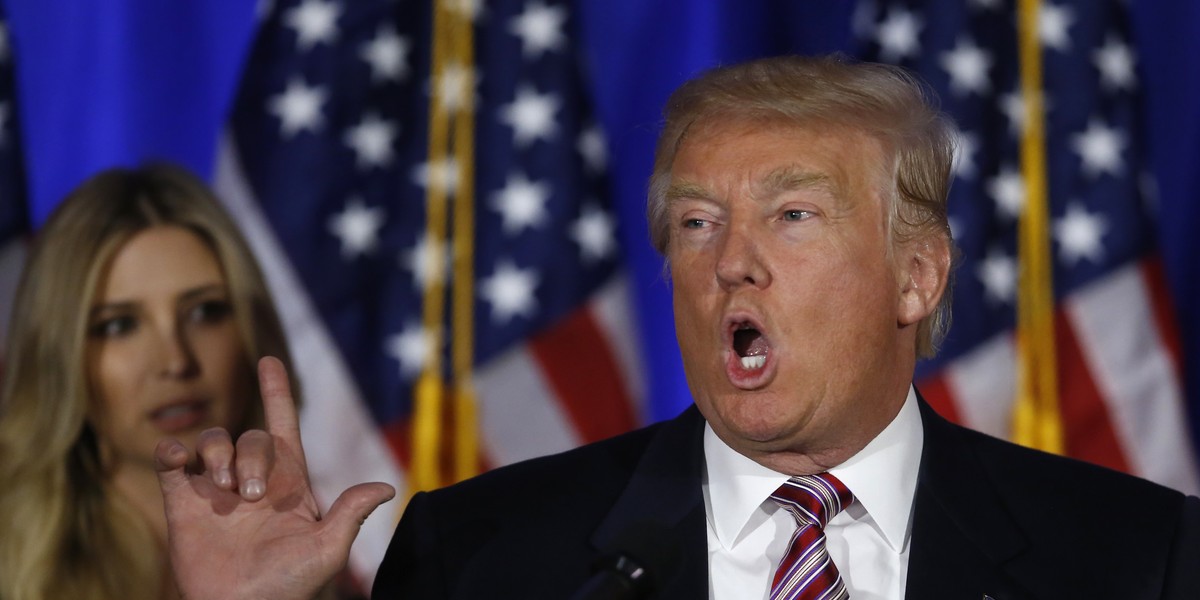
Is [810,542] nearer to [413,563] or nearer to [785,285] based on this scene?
[785,285]

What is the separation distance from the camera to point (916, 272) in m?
1.69

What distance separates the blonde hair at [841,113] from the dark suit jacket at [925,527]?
0.84ft

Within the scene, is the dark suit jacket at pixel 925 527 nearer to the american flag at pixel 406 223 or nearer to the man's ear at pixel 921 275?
the man's ear at pixel 921 275

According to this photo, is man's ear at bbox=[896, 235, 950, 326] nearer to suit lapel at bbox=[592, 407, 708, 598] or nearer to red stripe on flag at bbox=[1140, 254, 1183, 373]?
suit lapel at bbox=[592, 407, 708, 598]

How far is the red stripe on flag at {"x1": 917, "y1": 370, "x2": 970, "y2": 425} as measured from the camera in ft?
10.3

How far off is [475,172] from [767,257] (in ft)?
5.67

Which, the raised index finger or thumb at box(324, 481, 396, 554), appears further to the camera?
the raised index finger

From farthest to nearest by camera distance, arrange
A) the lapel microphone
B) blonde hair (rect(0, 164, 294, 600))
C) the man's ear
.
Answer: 1. blonde hair (rect(0, 164, 294, 600))
2. the man's ear
3. the lapel microphone

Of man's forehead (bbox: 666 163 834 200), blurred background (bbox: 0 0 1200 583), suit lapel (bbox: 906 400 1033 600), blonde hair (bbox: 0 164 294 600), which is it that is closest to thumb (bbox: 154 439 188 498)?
man's forehead (bbox: 666 163 834 200)

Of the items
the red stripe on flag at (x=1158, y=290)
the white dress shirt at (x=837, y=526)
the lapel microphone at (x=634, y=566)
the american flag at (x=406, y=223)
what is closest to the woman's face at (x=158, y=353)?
the american flag at (x=406, y=223)

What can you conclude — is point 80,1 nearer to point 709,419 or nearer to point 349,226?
point 349,226

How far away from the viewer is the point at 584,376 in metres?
3.20

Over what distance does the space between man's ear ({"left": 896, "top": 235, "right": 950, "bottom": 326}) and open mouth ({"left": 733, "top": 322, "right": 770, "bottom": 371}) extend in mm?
170

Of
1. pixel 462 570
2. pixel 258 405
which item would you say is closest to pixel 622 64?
pixel 258 405
